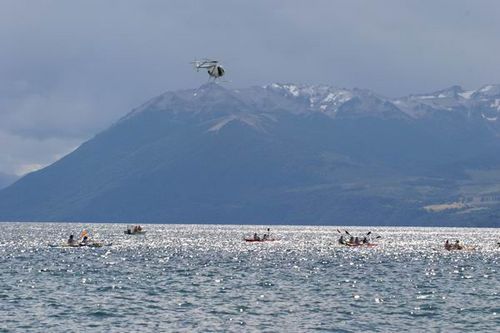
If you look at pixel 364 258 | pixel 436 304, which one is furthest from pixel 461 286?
pixel 364 258

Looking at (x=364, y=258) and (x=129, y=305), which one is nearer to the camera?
(x=129, y=305)

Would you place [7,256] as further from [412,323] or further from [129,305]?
[412,323]

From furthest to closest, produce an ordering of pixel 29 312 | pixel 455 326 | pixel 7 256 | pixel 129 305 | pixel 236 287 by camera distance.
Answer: pixel 7 256, pixel 236 287, pixel 129 305, pixel 29 312, pixel 455 326

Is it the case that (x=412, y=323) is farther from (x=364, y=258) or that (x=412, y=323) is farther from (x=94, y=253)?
(x=94, y=253)

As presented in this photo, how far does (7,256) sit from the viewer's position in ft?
577

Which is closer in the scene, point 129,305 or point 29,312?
point 29,312

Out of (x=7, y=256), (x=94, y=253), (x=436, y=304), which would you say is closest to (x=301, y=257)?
(x=94, y=253)

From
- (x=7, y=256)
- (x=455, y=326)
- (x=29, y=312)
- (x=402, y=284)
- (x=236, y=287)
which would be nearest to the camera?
(x=455, y=326)

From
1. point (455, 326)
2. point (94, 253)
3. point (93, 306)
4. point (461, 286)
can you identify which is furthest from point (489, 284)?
point (94, 253)

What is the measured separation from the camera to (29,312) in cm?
8694

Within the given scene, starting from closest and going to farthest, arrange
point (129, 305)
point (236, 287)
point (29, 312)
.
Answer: point (29, 312)
point (129, 305)
point (236, 287)

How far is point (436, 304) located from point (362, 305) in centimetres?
743

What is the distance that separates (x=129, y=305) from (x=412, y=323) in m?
26.2

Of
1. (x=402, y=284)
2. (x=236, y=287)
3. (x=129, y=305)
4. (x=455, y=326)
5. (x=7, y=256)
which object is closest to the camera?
(x=455, y=326)
